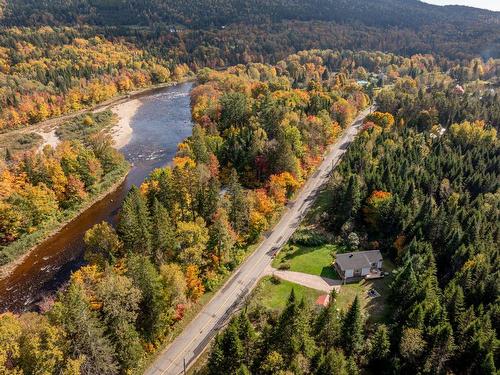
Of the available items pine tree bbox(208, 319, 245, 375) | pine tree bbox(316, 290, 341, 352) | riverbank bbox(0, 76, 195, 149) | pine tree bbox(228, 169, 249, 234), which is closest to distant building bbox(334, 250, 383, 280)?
pine tree bbox(316, 290, 341, 352)

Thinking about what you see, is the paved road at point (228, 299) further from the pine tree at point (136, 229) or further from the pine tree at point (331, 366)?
the pine tree at point (331, 366)

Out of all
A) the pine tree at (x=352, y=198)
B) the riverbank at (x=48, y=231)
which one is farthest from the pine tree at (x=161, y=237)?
the pine tree at (x=352, y=198)

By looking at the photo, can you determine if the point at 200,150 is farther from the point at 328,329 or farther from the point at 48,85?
the point at 48,85

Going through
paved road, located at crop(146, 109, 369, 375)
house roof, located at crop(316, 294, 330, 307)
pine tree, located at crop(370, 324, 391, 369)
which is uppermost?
pine tree, located at crop(370, 324, 391, 369)

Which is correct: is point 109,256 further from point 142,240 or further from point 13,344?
point 13,344

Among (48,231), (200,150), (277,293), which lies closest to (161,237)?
(277,293)

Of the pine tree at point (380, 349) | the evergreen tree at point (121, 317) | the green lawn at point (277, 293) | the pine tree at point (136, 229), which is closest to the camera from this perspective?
the evergreen tree at point (121, 317)

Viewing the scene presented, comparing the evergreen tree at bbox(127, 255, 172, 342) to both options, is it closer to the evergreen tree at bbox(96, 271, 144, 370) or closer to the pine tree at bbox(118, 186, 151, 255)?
the evergreen tree at bbox(96, 271, 144, 370)
